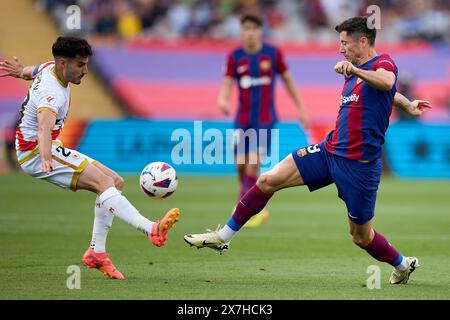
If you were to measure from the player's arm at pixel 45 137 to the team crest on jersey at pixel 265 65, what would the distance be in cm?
621

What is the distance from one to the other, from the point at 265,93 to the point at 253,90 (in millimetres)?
187

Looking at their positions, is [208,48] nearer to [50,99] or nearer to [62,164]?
[62,164]

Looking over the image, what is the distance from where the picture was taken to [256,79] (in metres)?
14.7

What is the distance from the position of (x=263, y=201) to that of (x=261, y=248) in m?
2.40

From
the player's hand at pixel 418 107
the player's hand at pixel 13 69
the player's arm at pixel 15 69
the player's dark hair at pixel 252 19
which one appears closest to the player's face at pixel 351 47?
the player's hand at pixel 418 107

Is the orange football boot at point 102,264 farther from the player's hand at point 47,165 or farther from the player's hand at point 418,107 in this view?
the player's hand at point 418,107

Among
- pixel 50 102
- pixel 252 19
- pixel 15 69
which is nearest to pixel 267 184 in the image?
pixel 50 102

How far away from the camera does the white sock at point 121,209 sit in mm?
8898

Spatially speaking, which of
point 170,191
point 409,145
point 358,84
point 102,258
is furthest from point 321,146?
point 409,145

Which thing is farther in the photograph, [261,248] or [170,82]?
[170,82]

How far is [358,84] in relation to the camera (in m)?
8.93

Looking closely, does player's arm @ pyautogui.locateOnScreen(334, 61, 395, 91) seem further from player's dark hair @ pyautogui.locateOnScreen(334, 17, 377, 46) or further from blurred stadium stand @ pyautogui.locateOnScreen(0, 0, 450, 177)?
blurred stadium stand @ pyautogui.locateOnScreen(0, 0, 450, 177)

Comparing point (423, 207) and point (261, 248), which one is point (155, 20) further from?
point (261, 248)

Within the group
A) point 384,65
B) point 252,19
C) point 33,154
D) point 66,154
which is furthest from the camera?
point 252,19
